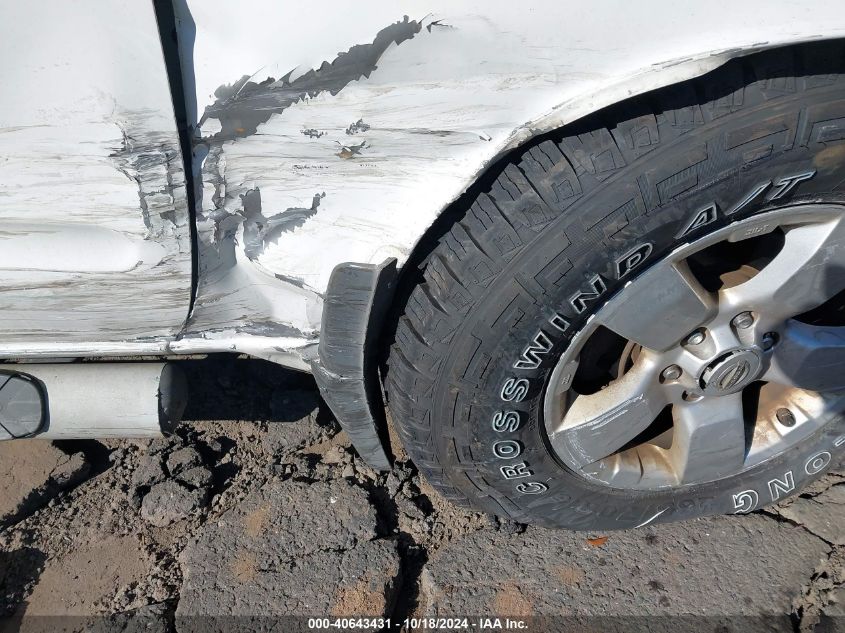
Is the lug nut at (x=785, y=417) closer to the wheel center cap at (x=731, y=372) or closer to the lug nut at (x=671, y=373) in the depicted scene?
the wheel center cap at (x=731, y=372)

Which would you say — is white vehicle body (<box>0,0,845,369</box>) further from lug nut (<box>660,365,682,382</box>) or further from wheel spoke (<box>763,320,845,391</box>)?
wheel spoke (<box>763,320,845,391</box>)

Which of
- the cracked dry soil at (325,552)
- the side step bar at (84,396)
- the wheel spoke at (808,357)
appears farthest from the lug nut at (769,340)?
the side step bar at (84,396)

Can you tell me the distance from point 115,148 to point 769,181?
1.22 m

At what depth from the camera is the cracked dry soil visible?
78.7 inches

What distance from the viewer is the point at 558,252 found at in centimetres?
147

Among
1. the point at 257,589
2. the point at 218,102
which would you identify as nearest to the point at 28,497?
the point at 257,589

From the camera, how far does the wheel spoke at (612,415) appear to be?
5.81 feet

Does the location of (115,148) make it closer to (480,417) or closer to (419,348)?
(419,348)

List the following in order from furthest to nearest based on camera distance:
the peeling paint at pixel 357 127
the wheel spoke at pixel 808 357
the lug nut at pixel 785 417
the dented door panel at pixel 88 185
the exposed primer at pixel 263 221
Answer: the lug nut at pixel 785 417 < the wheel spoke at pixel 808 357 < the exposed primer at pixel 263 221 < the peeling paint at pixel 357 127 < the dented door panel at pixel 88 185

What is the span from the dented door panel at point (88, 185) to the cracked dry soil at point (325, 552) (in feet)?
2.35

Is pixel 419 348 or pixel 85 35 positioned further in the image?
pixel 419 348

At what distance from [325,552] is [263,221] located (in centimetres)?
104

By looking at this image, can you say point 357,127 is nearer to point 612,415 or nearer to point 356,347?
point 356,347

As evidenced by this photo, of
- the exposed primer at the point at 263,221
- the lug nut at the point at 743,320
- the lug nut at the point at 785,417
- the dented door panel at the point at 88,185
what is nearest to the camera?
the dented door panel at the point at 88,185
